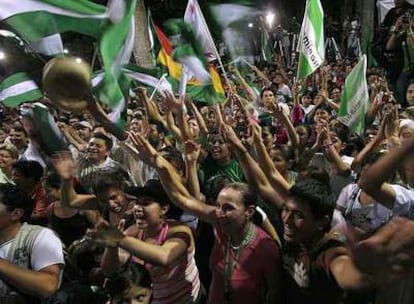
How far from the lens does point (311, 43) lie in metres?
7.25

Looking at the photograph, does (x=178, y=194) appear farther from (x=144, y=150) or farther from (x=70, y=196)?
(x=70, y=196)

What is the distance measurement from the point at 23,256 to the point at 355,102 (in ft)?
13.7

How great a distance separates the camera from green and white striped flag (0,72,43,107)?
5.90 m

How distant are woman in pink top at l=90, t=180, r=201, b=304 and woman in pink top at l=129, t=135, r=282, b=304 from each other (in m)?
0.16

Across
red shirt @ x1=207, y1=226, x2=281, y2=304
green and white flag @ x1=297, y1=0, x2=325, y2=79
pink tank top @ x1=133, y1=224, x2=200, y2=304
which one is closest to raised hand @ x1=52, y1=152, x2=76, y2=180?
pink tank top @ x1=133, y1=224, x2=200, y2=304

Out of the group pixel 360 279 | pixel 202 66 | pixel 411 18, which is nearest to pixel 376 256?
pixel 360 279

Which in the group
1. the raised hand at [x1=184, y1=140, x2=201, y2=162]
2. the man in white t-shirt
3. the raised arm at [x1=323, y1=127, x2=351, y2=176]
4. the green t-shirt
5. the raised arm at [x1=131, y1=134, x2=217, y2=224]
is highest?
the man in white t-shirt

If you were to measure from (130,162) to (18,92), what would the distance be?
3.77ft

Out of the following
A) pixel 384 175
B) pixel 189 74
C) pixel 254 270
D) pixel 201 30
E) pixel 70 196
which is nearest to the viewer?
pixel 384 175

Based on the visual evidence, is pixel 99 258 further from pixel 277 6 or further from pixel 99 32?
pixel 277 6

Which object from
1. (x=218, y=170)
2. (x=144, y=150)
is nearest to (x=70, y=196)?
(x=144, y=150)

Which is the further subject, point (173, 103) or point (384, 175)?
point (173, 103)

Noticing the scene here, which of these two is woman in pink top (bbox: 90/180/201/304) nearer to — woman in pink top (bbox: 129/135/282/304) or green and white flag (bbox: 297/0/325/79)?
woman in pink top (bbox: 129/135/282/304)

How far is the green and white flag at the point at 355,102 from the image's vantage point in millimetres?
6605
